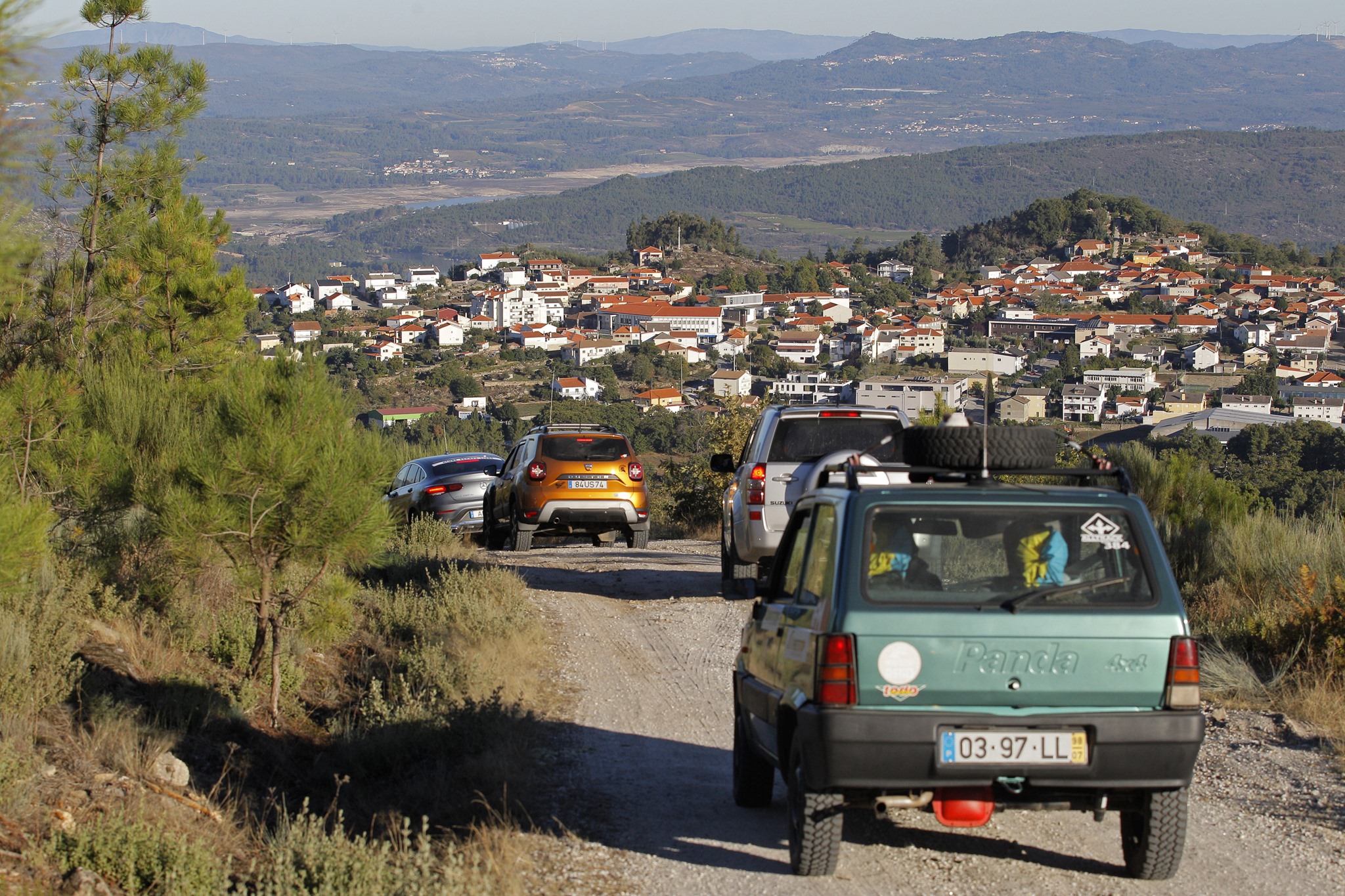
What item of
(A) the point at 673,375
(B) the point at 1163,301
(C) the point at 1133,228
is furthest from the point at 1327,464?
(C) the point at 1133,228

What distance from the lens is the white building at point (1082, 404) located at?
72562 mm

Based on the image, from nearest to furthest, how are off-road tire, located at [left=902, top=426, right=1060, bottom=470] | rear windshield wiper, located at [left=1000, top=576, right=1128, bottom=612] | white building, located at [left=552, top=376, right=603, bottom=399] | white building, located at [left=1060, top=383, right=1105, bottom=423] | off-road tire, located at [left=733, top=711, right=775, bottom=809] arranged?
rear windshield wiper, located at [left=1000, top=576, right=1128, bottom=612], off-road tire, located at [left=902, top=426, right=1060, bottom=470], off-road tire, located at [left=733, top=711, right=775, bottom=809], white building, located at [left=1060, top=383, right=1105, bottom=423], white building, located at [left=552, top=376, right=603, bottom=399]

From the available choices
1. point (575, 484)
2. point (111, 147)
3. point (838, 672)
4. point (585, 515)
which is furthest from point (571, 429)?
point (838, 672)

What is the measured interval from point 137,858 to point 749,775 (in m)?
2.46

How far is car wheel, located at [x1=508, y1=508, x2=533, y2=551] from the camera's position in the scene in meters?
14.6

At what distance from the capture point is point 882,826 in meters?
5.48

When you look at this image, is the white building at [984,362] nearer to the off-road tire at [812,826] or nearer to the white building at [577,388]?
the white building at [577,388]

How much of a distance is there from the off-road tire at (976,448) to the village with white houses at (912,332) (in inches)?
1829

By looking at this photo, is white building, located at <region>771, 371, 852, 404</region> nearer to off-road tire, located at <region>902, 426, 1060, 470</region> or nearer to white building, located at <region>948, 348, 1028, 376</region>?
white building, located at <region>948, 348, 1028, 376</region>

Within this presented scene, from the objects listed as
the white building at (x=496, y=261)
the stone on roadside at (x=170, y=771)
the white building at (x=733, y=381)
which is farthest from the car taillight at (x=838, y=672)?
the white building at (x=496, y=261)

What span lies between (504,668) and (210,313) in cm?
650

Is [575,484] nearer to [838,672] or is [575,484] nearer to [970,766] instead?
[838,672]

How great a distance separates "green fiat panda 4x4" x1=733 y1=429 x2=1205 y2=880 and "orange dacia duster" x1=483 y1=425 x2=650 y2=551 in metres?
9.45

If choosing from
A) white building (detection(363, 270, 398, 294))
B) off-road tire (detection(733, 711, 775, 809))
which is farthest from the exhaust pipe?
white building (detection(363, 270, 398, 294))
